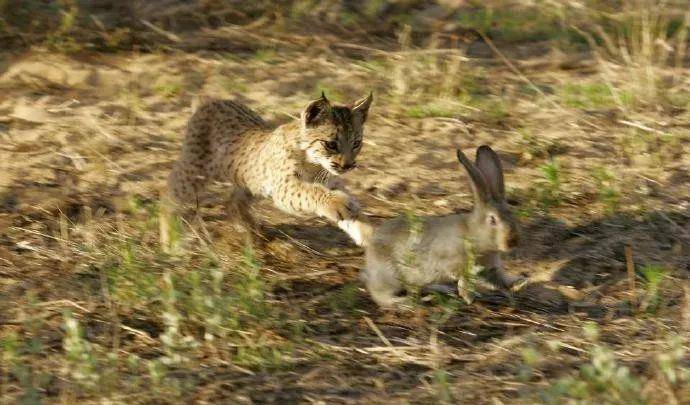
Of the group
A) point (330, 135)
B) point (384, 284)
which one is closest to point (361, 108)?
point (330, 135)

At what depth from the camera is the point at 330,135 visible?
7.18 m

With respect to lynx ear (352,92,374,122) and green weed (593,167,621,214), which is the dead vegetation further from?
lynx ear (352,92,374,122)

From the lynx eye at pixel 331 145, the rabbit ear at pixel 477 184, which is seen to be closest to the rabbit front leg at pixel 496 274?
the rabbit ear at pixel 477 184

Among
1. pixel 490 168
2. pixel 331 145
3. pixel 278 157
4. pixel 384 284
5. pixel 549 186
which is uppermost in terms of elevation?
pixel 490 168

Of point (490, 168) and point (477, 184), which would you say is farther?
point (490, 168)

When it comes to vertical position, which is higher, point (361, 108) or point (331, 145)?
point (361, 108)

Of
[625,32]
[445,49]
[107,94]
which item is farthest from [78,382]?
[625,32]

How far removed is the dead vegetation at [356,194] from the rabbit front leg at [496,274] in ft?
0.32

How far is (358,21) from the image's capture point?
10.4 metres

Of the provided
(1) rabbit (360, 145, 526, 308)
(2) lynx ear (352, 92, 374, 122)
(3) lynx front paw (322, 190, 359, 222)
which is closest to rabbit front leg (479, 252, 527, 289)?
(1) rabbit (360, 145, 526, 308)

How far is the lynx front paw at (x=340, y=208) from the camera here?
6898mm

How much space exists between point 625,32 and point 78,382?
240 inches

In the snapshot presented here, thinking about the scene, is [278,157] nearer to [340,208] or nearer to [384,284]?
[340,208]

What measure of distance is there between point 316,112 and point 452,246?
1.39m
